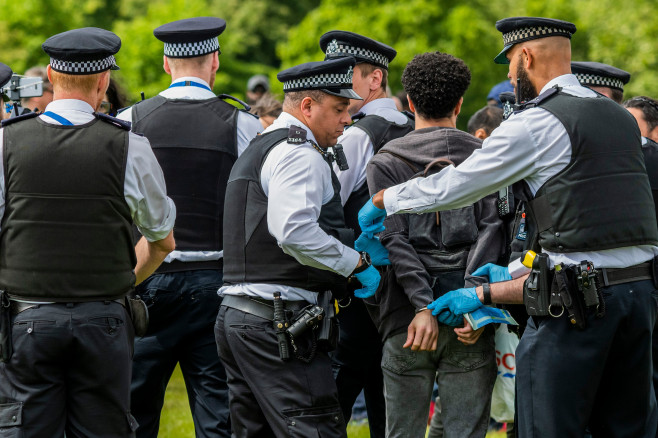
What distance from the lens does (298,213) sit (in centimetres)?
426

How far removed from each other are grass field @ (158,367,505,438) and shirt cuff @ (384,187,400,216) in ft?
10.6

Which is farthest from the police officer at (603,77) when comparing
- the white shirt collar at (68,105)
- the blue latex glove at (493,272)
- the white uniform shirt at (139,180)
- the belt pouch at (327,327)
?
the white shirt collar at (68,105)

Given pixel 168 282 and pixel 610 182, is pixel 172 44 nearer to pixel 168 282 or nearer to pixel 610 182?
pixel 168 282

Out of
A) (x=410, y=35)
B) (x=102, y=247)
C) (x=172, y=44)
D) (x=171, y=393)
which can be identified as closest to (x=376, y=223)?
(x=102, y=247)

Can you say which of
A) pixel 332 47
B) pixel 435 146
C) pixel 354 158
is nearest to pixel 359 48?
pixel 332 47

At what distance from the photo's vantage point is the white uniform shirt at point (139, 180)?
4.19 m

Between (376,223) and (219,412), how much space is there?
154 cm

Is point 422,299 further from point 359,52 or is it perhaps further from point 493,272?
point 359,52

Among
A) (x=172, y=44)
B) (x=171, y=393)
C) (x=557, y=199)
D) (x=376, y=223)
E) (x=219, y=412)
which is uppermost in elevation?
(x=172, y=44)

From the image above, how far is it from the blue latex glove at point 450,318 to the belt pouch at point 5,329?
2.12 m

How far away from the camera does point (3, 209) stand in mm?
4125

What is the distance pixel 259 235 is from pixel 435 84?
133cm

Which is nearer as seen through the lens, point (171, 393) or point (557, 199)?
point (557, 199)

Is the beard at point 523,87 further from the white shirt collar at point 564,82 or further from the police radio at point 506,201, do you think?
the police radio at point 506,201
